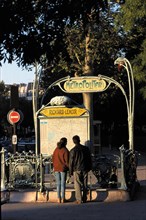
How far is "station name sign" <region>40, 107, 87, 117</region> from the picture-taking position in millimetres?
16281

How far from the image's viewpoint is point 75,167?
1291 centimetres

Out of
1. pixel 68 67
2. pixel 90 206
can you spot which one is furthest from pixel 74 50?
pixel 90 206

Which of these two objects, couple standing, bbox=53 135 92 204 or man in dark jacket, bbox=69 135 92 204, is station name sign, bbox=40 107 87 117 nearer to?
couple standing, bbox=53 135 92 204

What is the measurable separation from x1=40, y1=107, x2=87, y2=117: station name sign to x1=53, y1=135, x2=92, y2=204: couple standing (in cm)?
312

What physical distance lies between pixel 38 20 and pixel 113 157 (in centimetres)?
850

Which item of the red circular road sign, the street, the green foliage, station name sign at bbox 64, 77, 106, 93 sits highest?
the green foliage

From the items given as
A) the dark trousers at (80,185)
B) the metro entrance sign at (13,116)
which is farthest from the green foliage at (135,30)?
the dark trousers at (80,185)

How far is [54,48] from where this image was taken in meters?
7.22

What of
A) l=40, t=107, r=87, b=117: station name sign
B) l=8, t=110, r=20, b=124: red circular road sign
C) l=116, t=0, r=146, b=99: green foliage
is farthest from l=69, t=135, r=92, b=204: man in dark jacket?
l=116, t=0, r=146, b=99: green foliage

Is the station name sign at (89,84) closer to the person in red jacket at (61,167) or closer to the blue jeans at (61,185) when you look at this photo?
the person in red jacket at (61,167)

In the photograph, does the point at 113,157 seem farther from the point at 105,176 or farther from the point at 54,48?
the point at 54,48

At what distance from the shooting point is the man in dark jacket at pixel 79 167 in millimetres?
12875

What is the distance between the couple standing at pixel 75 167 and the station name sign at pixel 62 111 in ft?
10.3

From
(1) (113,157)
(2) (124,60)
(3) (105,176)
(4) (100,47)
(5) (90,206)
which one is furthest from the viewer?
(4) (100,47)
